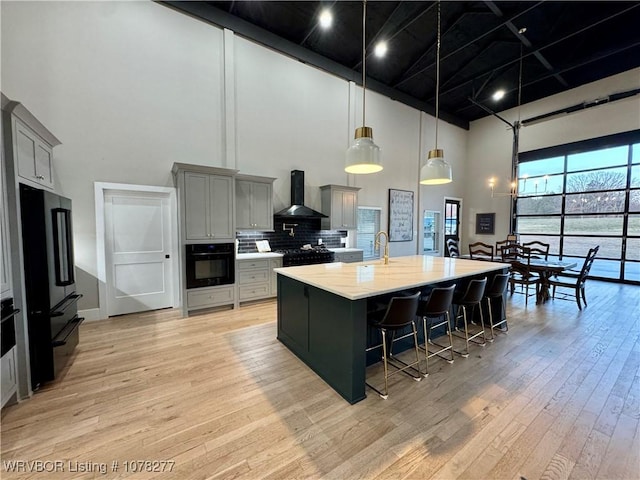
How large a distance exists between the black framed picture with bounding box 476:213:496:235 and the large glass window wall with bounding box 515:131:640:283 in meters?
0.72

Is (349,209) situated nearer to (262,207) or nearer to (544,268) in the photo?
(262,207)

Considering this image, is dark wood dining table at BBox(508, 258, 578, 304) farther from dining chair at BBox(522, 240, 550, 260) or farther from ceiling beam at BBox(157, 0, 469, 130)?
ceiling beam at BBox(157, 0, 469, 130)

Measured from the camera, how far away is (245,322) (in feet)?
12.0

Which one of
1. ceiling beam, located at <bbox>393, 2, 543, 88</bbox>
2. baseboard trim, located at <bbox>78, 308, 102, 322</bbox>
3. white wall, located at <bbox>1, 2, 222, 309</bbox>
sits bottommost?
baseboard trim, located at <bbox>78, 308, 102, 322</bbox>

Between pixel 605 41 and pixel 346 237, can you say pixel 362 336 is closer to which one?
pixel 346 237

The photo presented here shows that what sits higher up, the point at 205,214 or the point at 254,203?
the point at 254,203

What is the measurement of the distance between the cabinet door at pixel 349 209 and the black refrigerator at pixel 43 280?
450 centimetres

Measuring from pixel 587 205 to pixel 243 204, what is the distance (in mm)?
8333

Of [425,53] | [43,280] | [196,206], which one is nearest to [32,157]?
[43,280]

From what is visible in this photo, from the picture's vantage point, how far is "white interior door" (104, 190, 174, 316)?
377cm

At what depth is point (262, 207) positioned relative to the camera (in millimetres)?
4727

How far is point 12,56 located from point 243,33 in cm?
313

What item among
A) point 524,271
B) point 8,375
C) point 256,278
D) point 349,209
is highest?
point 349,209

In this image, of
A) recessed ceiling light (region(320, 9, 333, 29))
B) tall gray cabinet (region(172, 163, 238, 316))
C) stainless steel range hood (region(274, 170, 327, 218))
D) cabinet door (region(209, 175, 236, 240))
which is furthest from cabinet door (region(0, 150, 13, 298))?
recessed ceiling light (region(320, 9, 333, 29))
